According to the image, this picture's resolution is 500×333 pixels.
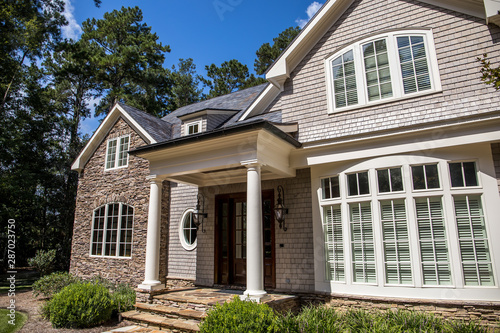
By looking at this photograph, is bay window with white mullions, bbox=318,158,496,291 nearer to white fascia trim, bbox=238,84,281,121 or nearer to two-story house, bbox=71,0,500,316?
two-story house, bbox=71,0,500,316

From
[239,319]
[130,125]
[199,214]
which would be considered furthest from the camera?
[130,125]

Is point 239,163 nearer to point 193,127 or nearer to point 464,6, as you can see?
point 193,127

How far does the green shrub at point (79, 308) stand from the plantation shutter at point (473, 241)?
758 cm

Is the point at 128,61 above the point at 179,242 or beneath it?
above

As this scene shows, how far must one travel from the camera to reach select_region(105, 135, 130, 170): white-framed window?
12.5 meters

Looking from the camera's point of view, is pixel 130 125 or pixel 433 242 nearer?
pixel 433 242

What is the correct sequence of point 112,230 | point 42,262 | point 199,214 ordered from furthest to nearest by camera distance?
1. point 42,262
2. point 112,230
3. point 199,214

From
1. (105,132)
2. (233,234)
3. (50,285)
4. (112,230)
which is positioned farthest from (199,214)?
(105,132)

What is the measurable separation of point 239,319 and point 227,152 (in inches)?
137

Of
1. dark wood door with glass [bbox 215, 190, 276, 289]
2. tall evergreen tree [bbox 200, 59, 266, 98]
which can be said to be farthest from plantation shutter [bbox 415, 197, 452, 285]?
tall evergreen tree [bbox 200, 59, 266, 98]

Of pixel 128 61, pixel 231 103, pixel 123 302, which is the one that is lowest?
pixel 123 302

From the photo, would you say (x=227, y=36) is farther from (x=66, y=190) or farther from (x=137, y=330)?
(x=66, y=190)

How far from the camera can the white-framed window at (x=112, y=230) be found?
37.8ft

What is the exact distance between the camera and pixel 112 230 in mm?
12008
